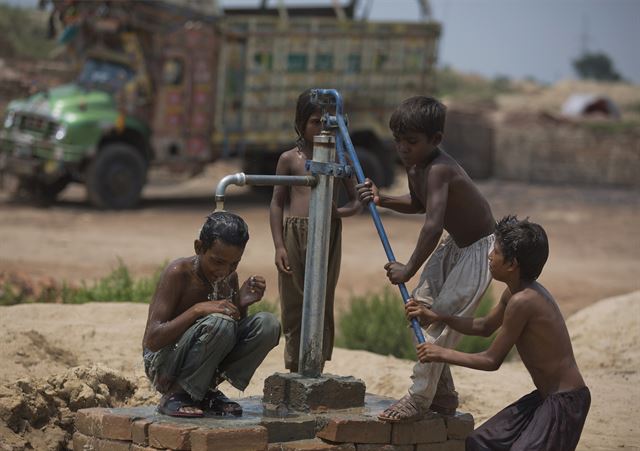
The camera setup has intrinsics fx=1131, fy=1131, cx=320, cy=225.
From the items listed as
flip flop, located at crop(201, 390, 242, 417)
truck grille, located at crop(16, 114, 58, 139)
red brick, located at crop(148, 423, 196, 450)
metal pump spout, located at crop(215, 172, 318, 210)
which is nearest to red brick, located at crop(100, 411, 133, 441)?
red brick, located at crop(148, 423, 196, 450)

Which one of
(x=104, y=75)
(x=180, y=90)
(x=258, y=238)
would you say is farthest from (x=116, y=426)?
(x=180, y=90)

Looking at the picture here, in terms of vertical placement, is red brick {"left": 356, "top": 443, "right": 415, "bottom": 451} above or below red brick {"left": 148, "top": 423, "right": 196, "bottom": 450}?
below

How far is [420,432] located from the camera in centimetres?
471

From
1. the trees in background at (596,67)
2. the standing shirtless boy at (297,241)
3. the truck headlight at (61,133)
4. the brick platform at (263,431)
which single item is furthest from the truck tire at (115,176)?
the trees in background at (596,67)

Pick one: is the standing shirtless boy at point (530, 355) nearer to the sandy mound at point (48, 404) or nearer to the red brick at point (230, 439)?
the red brick at point (230, 439)

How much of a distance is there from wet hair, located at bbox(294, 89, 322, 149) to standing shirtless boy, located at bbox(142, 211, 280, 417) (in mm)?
894

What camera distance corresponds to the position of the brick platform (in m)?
4.20

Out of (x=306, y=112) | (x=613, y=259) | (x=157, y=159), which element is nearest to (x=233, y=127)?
(x=157, y=159)

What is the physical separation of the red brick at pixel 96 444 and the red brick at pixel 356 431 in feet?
2.55

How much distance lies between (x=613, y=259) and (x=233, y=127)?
5.57 meters

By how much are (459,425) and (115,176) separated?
414 inches

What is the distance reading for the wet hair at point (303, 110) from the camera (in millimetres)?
5047

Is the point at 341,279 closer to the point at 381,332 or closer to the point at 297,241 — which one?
the point at 381,332

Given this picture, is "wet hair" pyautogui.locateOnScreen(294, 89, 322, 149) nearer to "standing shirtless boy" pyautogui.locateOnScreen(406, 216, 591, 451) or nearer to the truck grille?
"standing shirtless boy" pyautogui.locateOnScreen(406, 216, 591, 451)
